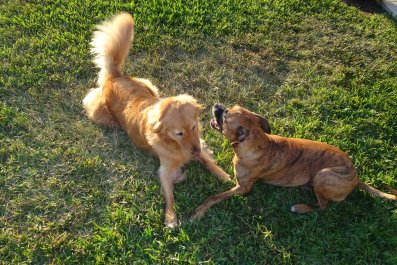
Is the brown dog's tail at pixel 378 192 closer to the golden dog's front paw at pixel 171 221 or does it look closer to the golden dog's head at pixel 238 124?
the golden dog's head at pixel 238 124

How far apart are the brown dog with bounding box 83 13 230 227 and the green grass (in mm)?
171

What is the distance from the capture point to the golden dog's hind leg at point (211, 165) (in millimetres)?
4125

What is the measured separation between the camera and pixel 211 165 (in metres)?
4.19

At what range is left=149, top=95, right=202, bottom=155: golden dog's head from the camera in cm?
354

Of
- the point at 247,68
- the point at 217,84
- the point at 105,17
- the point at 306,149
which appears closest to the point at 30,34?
the point at 105,17

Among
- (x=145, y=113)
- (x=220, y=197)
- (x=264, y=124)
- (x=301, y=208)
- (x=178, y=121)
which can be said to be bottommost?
(x=220, y=197)

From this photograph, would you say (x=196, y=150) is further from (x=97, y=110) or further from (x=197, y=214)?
(x=97, y=110)

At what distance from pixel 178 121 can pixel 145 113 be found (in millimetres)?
672

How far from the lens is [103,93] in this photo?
456cm

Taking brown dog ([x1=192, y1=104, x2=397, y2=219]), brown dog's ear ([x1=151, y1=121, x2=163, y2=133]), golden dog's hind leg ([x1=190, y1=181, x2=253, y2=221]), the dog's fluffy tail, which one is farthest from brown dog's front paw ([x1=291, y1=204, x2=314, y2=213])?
the dog's fluffy tail

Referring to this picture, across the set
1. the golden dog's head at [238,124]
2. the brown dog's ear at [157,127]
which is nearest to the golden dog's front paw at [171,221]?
the brown dog's ear at [157,127]

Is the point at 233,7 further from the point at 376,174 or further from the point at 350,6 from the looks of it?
the point at 376,174

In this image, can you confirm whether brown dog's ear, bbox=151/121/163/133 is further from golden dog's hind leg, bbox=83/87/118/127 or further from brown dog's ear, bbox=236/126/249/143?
golden dog's hind leg, bbox=83/87/118/127

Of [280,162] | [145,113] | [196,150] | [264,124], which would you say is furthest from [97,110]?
[280,162]
